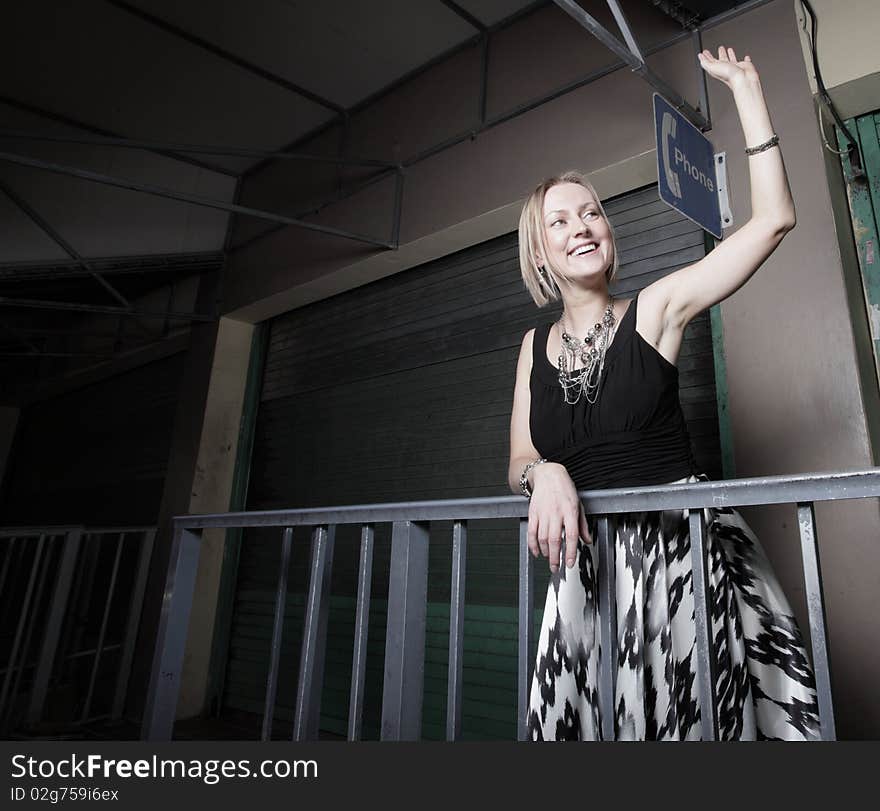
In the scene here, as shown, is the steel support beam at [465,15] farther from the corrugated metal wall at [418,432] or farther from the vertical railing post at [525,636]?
the vertical railing post at [525,636]

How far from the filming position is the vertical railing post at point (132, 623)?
4609mm

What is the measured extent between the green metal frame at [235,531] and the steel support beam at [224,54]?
1824 millimetres

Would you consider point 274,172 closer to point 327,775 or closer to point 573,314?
point 573,314

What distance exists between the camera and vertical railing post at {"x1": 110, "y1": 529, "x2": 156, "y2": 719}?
4609mm

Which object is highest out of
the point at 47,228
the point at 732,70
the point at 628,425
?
the point at 47,228

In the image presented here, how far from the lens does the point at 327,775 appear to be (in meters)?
0.98

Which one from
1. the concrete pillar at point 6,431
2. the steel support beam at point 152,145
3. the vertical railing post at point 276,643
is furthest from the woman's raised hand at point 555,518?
the concrete pillar at point 6,431

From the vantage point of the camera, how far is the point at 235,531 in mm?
4961

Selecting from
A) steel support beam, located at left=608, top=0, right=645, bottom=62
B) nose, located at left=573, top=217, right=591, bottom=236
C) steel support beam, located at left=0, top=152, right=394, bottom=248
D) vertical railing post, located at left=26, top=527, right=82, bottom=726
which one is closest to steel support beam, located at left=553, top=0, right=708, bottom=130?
steel support beam, located at left=608, top=0, right=645, bottom=62

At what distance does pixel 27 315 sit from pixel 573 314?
24.5 feet

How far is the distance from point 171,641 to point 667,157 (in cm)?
232

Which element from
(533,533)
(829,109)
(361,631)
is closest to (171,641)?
(361,631)

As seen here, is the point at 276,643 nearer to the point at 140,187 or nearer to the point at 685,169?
the point at 685,169

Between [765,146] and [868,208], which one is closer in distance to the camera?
[765,146]
